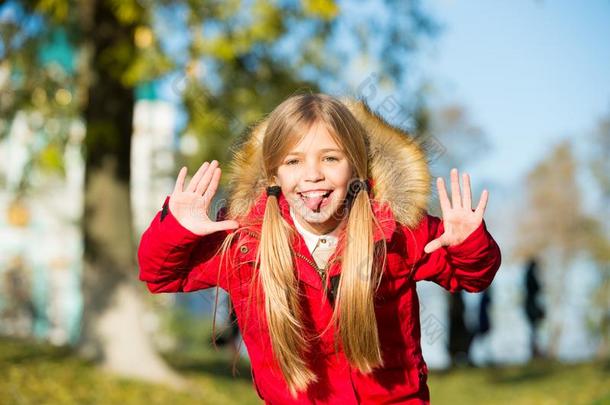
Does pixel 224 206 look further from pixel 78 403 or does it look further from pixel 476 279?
pixel 78 403

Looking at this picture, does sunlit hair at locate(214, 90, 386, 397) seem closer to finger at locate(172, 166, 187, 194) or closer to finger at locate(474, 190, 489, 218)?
finger at locate(172, 166, 187, 194)

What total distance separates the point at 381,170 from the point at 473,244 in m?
0.56

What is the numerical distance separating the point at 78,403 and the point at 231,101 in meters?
4.33

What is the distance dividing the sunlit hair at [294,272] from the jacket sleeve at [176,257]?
0.12 metres

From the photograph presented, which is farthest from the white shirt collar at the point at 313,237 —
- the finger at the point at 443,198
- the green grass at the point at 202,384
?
the green grass at the point at 202,384

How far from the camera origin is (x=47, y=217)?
29.8m

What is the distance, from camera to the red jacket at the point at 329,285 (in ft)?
10.9

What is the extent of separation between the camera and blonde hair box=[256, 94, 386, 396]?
323 cm

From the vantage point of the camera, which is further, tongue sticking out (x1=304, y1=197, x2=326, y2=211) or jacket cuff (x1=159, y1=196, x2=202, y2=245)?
tongue sticking out (x1=304, y1=197, x2=326, y2=211)

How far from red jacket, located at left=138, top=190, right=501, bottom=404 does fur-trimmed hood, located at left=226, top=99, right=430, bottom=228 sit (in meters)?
0.10

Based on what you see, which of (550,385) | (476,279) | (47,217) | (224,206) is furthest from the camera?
(47,217)

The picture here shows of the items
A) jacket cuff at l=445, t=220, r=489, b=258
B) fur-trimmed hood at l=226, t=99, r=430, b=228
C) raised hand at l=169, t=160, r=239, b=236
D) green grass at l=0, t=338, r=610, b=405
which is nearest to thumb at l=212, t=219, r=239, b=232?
raised hand at l=169, t=160, r=239, b=236

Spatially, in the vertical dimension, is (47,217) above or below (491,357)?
above

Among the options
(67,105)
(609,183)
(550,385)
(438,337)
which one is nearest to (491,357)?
(550,385)
